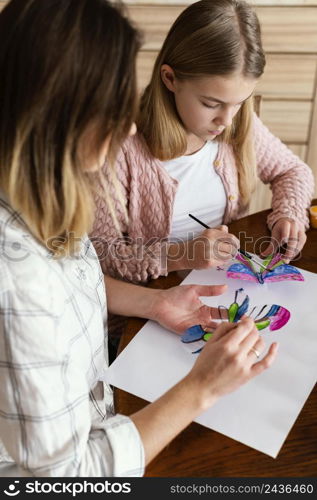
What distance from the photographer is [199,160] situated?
4.28 feet

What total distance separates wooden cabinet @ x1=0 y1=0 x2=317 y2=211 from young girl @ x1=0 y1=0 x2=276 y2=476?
131 centimetres

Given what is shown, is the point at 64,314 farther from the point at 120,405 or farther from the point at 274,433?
the point at 274,433

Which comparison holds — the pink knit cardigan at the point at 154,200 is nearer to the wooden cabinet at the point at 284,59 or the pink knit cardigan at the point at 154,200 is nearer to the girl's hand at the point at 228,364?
the girl's hand at the point at 228,364

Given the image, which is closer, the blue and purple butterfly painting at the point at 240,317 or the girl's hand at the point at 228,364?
the girl's hand at the point at 228,364

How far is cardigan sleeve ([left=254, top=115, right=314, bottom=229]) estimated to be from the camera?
4.04 ft

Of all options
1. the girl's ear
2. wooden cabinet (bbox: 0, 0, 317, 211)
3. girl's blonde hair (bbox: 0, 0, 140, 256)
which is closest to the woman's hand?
the girl's ear

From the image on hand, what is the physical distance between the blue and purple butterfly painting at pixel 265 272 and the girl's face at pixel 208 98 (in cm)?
34

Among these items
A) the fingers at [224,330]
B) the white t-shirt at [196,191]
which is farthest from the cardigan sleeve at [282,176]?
the fingers at [224,330]

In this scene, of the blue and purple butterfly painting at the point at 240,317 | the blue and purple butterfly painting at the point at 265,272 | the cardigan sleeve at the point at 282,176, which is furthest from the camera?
the cardigan sleeve at the point at 282,176

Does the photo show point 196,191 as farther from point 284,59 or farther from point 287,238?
point 284,59

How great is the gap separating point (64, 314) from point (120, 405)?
0.18 metres

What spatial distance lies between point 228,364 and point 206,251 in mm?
385

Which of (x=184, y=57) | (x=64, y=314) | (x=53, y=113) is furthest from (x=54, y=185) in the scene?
(x=184, y=57)

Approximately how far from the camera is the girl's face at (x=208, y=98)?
3.50 ft
